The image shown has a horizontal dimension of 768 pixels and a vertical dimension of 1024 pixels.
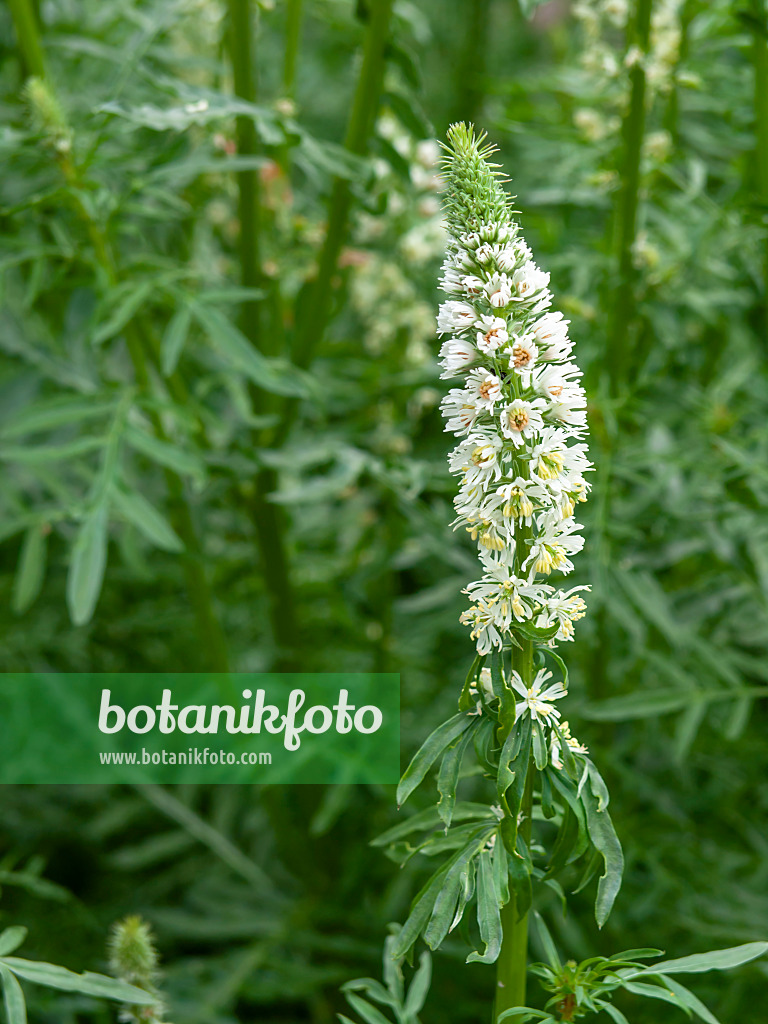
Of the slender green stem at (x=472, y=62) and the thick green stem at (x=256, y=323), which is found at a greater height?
the slender green stem at (x=472, y=62)

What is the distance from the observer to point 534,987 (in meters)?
1.55

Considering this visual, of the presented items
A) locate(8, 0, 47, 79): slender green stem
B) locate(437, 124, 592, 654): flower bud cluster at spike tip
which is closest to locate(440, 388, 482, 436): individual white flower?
locate(437, 124, 592, 654): flower bud cluster at spike tip

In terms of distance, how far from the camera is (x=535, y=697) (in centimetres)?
73

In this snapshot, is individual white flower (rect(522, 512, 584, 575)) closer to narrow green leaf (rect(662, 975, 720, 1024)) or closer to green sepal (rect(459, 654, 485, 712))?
green sepal (rect(459, 654, 485, 712))

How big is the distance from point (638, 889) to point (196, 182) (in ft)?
4.75

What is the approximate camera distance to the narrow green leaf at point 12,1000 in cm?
80

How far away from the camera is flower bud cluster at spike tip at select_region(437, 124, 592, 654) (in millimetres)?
679

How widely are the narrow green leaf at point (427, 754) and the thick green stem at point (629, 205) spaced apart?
36.2 inches

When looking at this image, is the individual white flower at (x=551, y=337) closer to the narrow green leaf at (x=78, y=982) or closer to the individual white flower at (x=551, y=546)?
the individual white flower at (x=551, y=546)

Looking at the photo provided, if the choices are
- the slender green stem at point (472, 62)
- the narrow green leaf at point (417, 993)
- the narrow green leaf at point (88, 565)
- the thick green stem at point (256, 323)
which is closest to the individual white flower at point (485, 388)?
the narrow green leaf at point (417, 993)

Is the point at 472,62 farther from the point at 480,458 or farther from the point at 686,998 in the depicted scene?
the point at 686,998

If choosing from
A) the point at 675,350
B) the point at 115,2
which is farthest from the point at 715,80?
the point at 115,2

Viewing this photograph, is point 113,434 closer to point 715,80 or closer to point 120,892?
point 120,892

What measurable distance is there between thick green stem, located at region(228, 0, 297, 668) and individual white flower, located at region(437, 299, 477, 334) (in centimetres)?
81
